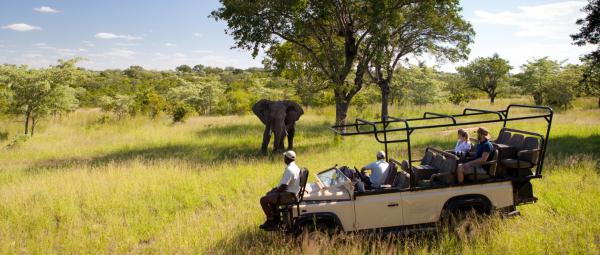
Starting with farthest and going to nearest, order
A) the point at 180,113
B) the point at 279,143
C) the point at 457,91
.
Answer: the point at 457,91 < the point at 180,113 < the point at 279,143

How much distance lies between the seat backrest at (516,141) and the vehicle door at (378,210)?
2.92m

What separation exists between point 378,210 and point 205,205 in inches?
182

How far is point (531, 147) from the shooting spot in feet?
24.3

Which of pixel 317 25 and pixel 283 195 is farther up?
pixel 317 25

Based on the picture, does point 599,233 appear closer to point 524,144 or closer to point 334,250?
point 524,144

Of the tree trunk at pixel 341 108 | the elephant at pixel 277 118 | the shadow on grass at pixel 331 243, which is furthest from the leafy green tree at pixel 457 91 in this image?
the shadow on grass at pixel 331 243

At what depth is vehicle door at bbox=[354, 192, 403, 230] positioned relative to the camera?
260 inches

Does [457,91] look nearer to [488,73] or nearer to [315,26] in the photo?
[488,73]

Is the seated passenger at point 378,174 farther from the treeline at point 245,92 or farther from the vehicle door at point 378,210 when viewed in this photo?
the treeline at point 245,92

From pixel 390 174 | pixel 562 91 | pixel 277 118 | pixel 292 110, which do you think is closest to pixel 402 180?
pixel 390 174

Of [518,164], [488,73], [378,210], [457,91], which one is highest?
[488,73]

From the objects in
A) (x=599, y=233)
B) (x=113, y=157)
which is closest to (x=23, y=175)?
(x=113, y=157)

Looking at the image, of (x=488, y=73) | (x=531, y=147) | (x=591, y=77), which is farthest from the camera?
(x=488, y=73)

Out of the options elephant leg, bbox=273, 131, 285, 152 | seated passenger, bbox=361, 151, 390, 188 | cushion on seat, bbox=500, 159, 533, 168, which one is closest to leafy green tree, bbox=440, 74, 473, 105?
elephant leg, bbox=273, 131, 285, 152
